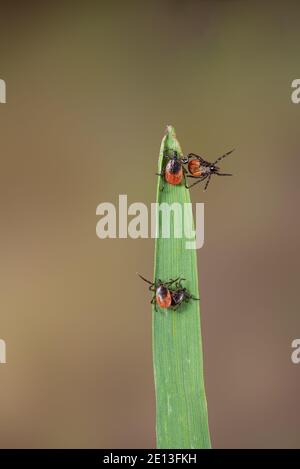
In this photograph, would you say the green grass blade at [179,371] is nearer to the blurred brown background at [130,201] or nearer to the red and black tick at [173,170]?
the red and black tick at [173,170]

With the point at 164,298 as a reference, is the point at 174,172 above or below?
above

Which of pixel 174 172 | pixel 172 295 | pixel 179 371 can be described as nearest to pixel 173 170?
pixel 174 172

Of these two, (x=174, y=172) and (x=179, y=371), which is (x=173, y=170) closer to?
(x=174, y=172)

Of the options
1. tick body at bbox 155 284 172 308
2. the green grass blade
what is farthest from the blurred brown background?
the green grass blade

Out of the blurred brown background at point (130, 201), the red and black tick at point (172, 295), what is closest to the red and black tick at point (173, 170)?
the red and black tick at point (172, 295)

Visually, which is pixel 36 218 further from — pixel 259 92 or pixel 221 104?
pixel 259 92

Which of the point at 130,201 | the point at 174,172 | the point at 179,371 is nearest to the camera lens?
the point at 179,371

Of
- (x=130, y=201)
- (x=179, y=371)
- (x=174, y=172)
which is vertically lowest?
(x=179, y=371)

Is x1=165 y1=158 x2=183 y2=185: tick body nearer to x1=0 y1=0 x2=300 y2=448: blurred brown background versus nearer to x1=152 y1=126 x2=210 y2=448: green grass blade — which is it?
x1=152 y1=126 x2=210 y2=448: green grass blade
